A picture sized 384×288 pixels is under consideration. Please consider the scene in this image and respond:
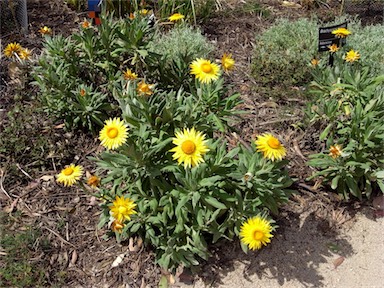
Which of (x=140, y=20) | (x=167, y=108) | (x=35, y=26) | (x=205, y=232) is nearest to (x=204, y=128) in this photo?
(x=167, y=108)

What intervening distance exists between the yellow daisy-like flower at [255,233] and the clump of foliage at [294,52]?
1.93m

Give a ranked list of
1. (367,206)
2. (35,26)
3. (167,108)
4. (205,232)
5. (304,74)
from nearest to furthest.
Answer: (167,108), (205,232), (367,206), (304,74), (35,26)

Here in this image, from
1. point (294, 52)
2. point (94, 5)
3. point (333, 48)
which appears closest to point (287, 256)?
point (333, 48)

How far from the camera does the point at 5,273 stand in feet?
9.97

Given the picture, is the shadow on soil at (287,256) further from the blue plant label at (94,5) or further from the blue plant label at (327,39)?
the blue plant label at (94,5)

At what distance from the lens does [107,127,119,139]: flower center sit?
103 inches

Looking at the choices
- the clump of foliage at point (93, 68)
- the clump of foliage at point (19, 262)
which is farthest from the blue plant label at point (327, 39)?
the clump of foliage at point (19, 262)

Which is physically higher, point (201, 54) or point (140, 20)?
point (140, 20)

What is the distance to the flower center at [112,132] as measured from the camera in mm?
2614

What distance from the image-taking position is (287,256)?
10.5ft

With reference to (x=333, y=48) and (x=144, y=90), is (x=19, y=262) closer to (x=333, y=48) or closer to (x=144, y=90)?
(x=144, y=90)

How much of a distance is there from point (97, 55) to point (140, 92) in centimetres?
122

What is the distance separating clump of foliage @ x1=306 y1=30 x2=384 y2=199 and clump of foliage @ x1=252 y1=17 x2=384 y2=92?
17.6 inches

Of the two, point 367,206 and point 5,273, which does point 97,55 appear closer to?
point 5,273
